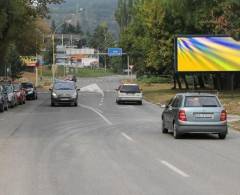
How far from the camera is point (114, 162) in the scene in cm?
1462

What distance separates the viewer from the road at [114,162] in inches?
431

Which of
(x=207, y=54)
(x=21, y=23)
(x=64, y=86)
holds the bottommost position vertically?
(x=64, y=86)

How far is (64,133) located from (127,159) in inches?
321

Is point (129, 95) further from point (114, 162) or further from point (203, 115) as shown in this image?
point (114, 162)

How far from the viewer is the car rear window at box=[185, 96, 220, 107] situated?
69.3ft

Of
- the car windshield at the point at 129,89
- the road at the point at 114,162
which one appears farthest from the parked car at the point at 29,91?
the road at the point at 114,162

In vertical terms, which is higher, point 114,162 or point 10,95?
point 114,162

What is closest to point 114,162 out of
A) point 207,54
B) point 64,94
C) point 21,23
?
point 64,94

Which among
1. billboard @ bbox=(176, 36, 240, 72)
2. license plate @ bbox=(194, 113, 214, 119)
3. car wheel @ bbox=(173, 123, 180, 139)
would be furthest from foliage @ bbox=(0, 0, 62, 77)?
license plate @ bbox=(194, 113, 214, 119)

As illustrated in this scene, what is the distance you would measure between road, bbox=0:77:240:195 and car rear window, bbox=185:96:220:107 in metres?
1.14

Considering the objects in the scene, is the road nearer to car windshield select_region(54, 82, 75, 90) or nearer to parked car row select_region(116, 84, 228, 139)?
parked car row select_region(116, 84, 228, 139)

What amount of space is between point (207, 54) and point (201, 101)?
32.2 metres

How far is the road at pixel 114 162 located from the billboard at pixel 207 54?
28484 mm

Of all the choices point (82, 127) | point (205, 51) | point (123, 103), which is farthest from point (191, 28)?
point (82, 127)
